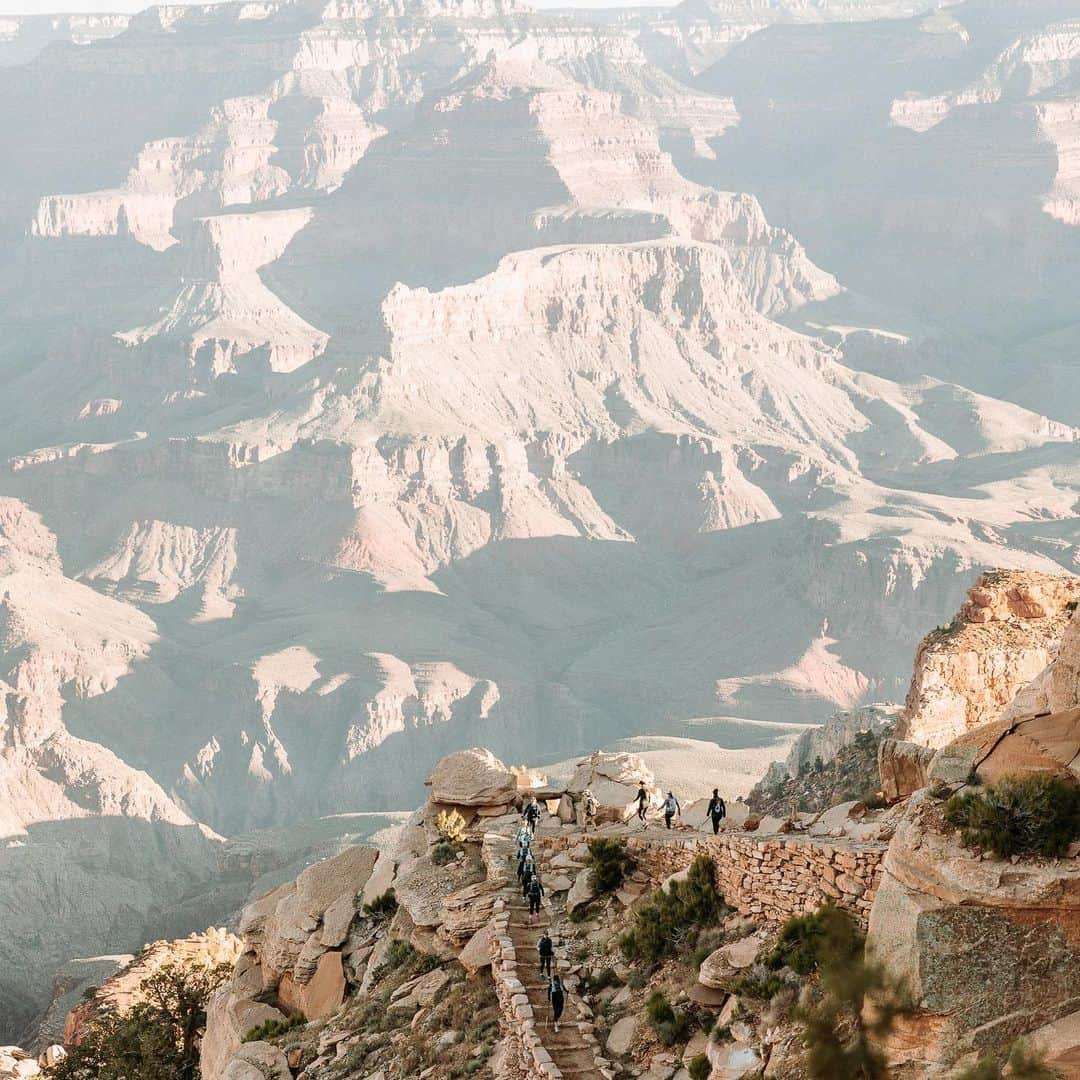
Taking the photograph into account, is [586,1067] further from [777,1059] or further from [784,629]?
[784,629]

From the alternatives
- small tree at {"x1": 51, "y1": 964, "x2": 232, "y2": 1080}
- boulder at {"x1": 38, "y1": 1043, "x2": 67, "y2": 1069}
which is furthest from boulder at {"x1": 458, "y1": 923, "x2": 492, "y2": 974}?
boulder at {"x1": 38, "y1": 1043, "x2": 67, "y2": 1069}

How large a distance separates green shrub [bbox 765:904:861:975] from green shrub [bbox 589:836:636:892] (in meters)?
6.52

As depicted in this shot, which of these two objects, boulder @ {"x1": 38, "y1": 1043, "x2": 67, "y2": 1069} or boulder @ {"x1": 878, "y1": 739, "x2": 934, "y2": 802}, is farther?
boulder @ {"x1": 38, "y1": 1043, "x2": 67, "y2": 1069}

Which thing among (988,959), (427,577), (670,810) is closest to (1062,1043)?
(988,959)

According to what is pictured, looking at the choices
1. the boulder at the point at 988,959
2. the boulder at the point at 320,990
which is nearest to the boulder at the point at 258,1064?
the boulder at the point at 320,990

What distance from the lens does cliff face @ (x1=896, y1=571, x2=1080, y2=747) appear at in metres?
35.1

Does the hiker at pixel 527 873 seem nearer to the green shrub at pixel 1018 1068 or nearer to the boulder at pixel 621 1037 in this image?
the boulder at pixel 621 1037

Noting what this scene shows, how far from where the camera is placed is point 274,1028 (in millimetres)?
30172

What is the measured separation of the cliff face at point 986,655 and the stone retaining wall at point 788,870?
11431 mm

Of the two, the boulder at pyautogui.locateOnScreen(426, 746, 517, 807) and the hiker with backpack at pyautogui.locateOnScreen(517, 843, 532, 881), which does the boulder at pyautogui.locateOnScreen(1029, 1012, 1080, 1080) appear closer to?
the hiker with backpack at pyautogui.locateOnScreen(517, 843, 532, 881)

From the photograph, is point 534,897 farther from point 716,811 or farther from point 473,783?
point 473,783

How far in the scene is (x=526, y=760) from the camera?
125312 mm

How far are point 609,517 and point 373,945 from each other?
150311mm

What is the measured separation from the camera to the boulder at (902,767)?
27.6 m
